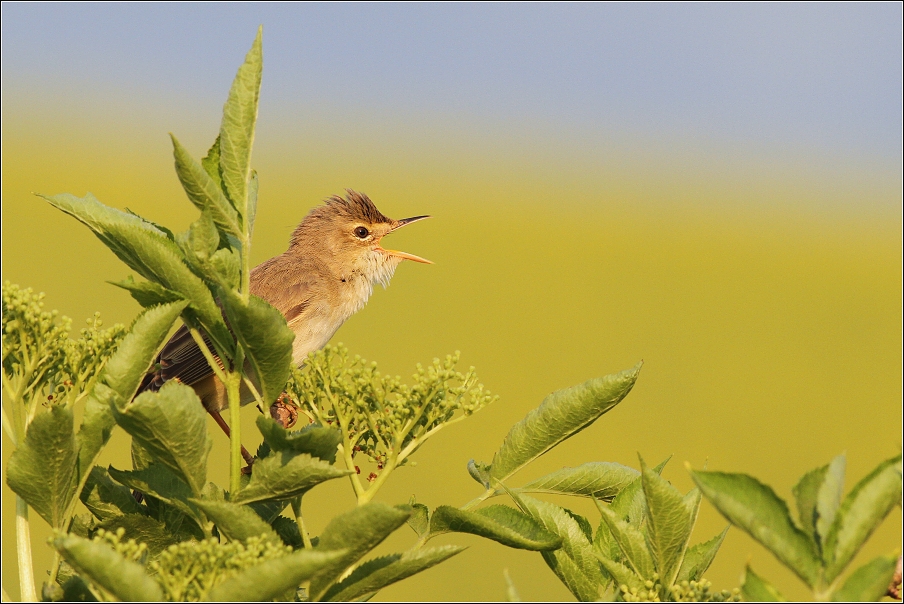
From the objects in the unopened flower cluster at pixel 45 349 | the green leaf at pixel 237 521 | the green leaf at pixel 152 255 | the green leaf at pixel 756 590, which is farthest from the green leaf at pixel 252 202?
the green leaf at pixel 756 590

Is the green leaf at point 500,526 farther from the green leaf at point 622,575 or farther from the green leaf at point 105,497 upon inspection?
the green leaf at point 105,497

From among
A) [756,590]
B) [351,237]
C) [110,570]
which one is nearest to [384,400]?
[110,570]

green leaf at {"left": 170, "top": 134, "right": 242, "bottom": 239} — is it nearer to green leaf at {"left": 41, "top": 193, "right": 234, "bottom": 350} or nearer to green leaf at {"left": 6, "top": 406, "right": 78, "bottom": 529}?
green leaf at {"left": 41, "top": 193, "right": 234, "bottom": 350}

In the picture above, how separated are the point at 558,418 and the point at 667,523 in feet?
1.43

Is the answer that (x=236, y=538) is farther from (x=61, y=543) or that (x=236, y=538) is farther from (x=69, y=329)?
(x=69, y=329)

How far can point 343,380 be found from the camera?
2.42 metres

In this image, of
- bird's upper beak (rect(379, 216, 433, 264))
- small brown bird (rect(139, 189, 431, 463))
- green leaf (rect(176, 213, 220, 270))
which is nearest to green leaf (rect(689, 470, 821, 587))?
green leaf (rect(176, 213, 220, 270))

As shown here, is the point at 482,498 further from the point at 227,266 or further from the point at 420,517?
the point at 227,266

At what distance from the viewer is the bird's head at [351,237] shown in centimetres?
690

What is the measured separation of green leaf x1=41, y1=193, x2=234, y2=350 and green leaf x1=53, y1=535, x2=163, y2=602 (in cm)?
64

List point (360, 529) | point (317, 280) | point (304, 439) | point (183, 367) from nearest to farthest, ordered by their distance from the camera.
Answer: point (360, 529), point (304, 439), point (183, 367), point (317, 280)

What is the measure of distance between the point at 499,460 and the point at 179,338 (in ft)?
12.7

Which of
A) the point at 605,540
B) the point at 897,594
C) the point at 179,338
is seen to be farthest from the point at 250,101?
the point at 179,338

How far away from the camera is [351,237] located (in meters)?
7.12
